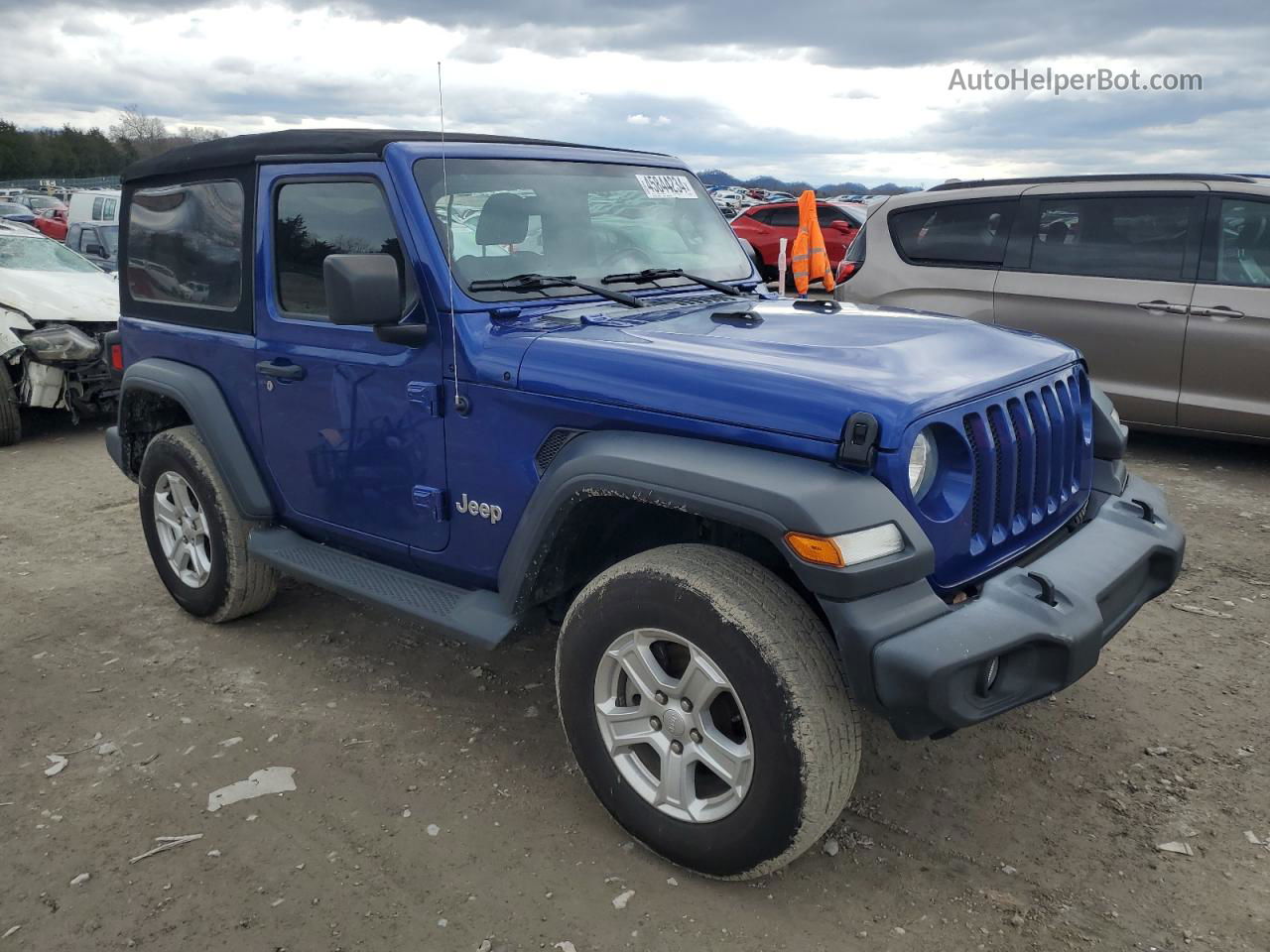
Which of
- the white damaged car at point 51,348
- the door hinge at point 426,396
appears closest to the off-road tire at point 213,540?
the door hinge at point 426,396

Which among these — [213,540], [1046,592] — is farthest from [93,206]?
[1046,592]

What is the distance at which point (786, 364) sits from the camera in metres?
2.54

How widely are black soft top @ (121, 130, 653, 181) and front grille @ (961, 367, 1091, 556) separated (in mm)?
1954

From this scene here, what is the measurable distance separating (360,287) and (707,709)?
5.03 ft

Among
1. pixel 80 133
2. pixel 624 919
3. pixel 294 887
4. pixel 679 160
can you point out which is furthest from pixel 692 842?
pixel 80 133

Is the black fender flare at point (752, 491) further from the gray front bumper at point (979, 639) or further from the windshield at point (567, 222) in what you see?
the windshield at point (567, 222)

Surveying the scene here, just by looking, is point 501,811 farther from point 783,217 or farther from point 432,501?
point 783,217

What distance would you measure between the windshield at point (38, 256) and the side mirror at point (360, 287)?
282 inches

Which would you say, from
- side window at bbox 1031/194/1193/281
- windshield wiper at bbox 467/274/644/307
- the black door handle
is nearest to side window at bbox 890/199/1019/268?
side window at bbox 1031/194/1193/281

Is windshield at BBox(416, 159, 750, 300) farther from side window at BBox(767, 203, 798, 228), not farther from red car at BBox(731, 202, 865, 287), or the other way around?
side window at BBox(767, 203, 798, 228)

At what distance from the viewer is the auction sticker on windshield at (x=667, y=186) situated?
3.77 m

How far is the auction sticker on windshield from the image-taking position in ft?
12.4

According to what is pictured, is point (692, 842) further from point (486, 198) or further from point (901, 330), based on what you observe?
point (486, 198)

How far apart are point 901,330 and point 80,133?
8208 centimetres
